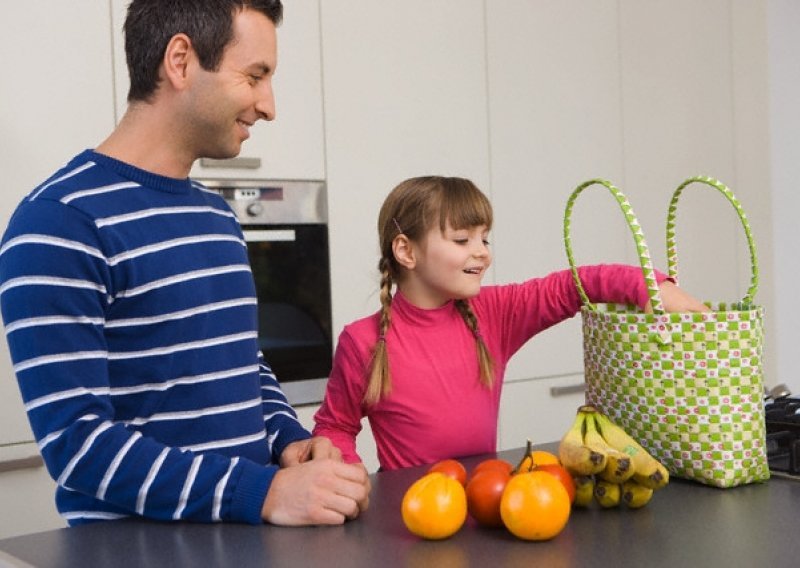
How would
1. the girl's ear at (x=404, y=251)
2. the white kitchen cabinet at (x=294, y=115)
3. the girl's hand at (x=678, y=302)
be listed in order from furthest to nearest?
the white kitchen cabinet at (x=294, y=115), the girl's ear at (x=404, y=251), the girl's hand at (x=678, y=302)

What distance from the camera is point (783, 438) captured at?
1.37 metres

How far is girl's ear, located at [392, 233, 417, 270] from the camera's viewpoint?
170 cm

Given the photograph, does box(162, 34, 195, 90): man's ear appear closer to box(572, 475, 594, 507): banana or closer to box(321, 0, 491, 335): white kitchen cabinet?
box(572, 475, 594, 507): banana

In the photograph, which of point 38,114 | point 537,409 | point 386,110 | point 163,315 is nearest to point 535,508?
point 163,315

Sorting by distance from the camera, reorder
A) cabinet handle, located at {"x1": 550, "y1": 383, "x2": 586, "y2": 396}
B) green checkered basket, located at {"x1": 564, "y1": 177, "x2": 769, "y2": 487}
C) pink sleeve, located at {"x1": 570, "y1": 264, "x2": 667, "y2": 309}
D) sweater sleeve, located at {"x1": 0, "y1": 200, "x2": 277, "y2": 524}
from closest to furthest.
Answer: sweater sleeve, located at {"x1": 0, "y1": 200, "x2": 277, "y2": 524}
green checkered basket, located at {"x1": 564, "y1": 177, "x2": 769, "y2": 487}
pink sleeve, located at {"x1": 570, "y1": 264, "x2": 667, "y2": 309}
cabinet handle, located at {"x1": 550, "y1": 383, "x2": 586, "y2": 396}

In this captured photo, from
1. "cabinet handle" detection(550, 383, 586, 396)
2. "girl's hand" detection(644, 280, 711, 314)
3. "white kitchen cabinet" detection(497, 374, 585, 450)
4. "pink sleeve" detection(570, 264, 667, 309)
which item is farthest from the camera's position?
"cabinet handle" detection(550, 383, 586, 396)

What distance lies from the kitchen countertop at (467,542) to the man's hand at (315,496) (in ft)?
0.04

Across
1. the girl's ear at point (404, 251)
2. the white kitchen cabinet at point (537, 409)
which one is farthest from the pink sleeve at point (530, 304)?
the white kitchen cabinet at point (537, 409)

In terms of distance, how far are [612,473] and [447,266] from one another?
63cm

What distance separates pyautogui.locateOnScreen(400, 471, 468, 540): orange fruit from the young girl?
1.76 ft

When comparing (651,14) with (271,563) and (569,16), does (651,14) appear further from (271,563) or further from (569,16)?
(271,563)

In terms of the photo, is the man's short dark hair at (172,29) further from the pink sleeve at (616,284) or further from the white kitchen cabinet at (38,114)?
the white kitchen cabinet at (38,114)

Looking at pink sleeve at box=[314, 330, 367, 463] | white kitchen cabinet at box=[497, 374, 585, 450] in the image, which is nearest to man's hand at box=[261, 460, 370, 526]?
pink sleeve at box=[314, 330, 367, 463]

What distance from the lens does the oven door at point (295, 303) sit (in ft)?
8.55
